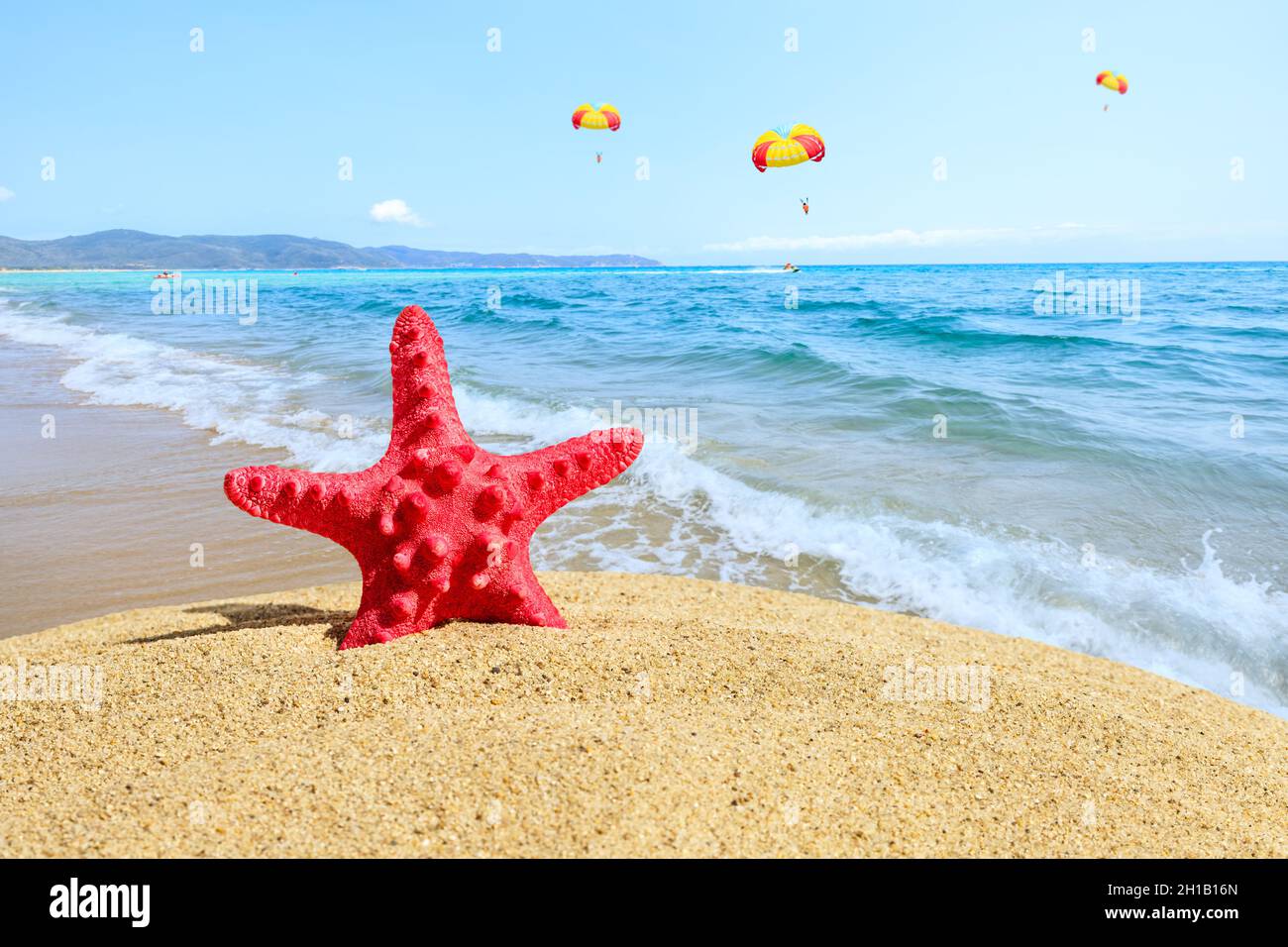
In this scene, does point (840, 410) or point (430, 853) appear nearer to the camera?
point (430, 853)

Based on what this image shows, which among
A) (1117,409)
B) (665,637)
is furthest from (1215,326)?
(665,637)

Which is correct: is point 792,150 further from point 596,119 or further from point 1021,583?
point 1021,583

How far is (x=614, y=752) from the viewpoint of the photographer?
91.3 inches

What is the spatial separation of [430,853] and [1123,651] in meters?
4.04

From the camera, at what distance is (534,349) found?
17781 mm

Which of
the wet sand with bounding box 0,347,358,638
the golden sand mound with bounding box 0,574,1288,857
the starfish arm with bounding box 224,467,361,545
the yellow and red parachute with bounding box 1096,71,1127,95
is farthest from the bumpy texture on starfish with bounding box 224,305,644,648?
the yellow and red parachute with bounding box 1096,71,1127,95

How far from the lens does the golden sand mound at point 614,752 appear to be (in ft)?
6.60

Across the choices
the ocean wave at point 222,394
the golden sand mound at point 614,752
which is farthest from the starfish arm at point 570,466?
the ocean wave at point 222,394

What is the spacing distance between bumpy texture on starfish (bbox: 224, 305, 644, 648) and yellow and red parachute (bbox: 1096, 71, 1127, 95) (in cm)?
3401

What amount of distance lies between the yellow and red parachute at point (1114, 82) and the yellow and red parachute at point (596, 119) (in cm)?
1878

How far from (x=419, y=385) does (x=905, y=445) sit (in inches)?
251
